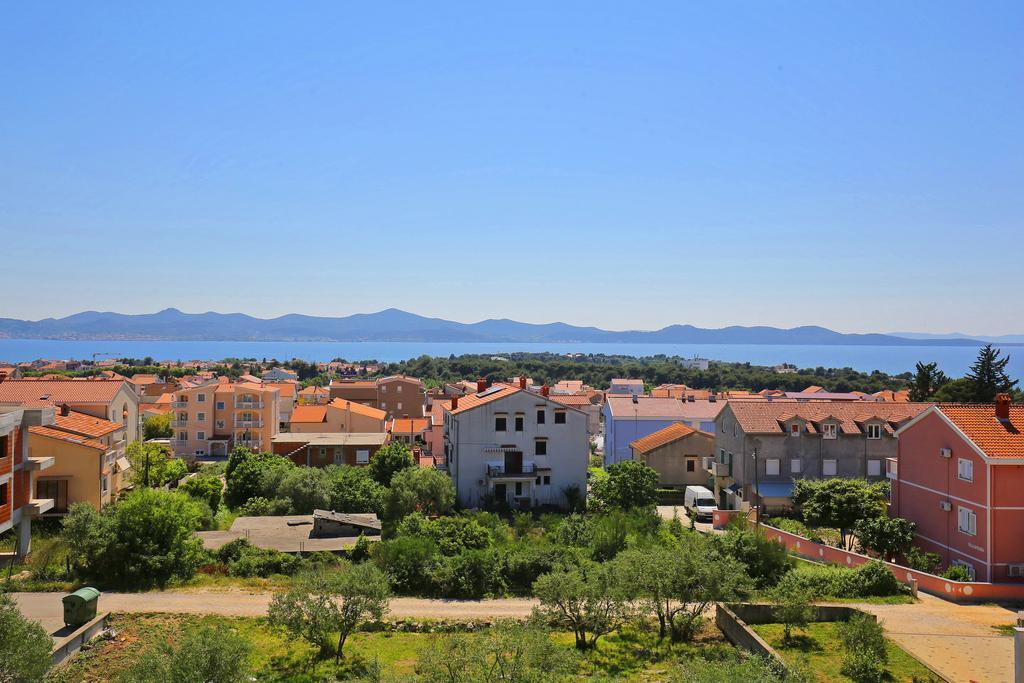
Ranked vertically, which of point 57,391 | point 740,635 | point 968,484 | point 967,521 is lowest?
point 740,635

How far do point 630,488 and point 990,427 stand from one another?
1727cm

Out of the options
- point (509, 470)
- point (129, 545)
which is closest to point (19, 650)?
point (129, 545)

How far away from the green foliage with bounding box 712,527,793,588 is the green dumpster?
2068 centimetres

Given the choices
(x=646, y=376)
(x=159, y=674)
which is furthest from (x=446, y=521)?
(x=646, y=376)

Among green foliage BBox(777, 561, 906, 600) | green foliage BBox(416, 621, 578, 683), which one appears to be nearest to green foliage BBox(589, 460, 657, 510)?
green foliage BBox(777, 561, 906, 600)

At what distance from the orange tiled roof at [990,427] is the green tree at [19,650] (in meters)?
29.0

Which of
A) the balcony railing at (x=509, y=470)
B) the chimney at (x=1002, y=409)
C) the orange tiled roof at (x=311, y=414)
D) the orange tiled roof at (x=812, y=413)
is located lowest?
the balcony railing at (x=509, y=470)

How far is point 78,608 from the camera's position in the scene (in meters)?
20.3

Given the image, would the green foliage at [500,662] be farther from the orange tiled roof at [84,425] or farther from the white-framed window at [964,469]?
the orange tiled roof at [84,425]

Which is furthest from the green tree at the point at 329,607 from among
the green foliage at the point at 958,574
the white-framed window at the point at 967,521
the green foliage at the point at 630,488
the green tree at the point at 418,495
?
the white-framed window at the point at 967,521

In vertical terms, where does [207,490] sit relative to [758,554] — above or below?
below

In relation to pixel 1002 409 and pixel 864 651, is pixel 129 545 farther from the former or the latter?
pixel 1002 409

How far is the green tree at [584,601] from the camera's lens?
2008 cm

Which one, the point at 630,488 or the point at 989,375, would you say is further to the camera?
the point at 989,375
